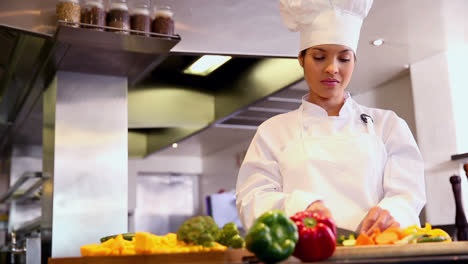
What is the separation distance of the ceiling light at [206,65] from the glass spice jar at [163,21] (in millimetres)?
903

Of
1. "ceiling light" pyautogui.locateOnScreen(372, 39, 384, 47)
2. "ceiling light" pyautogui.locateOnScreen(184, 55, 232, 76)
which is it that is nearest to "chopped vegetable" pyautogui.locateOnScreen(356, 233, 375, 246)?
"ceiling light" pyautogui.locateOnScreen(184, 55, 232, 76)

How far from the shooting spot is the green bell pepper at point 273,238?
0.88 m

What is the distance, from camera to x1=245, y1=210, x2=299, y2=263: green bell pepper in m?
0.88

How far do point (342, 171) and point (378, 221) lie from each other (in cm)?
29

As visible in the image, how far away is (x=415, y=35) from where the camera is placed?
3.73 metres

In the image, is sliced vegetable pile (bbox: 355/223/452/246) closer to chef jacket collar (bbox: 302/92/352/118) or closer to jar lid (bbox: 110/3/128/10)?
chef jacket collar (bbox: 302/92/352/118)

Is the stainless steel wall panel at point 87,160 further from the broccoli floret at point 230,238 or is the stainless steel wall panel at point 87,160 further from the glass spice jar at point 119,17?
the broccoli floret at point 230,238

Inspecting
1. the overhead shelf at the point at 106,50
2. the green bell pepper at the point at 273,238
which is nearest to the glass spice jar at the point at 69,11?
the overhead shelf at the point at 106,50

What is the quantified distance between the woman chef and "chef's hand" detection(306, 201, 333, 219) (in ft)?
0.62

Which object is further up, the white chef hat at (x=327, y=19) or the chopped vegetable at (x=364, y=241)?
the white chef hat at (x=327, y=19)

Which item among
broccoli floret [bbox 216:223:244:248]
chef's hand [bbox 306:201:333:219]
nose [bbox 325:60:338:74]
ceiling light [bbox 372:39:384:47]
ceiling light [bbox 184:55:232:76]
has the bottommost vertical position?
broccoli floret [bbox 216:223:244:248]

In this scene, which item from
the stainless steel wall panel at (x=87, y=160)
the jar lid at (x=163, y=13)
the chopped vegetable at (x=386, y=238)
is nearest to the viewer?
the chopped vegetable at (x=386, y=238)

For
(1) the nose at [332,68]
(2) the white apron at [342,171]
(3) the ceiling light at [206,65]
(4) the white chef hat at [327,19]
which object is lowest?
(2) the white apron at [342,171]

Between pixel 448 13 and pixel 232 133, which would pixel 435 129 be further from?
pixel 232 133
